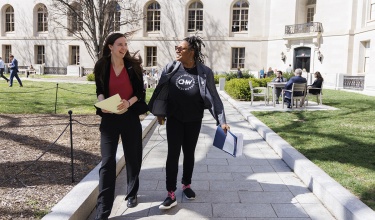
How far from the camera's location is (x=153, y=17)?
3956 centimetres

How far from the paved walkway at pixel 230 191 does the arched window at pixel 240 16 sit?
32.4m

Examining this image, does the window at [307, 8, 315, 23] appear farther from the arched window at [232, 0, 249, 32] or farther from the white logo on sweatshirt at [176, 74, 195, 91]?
the white logo on sweatshirt at [176, 74, 195, 91]

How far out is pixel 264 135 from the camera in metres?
8.58

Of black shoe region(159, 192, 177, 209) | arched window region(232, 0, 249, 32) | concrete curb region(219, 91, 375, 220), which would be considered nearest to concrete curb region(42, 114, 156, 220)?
black shoe region(159, 192, 177, 209)

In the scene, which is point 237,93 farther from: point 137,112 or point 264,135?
point 137,112

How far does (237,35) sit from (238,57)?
2.23 metres

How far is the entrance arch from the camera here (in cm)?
3347

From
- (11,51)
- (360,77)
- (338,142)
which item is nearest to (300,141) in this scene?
(338,142)

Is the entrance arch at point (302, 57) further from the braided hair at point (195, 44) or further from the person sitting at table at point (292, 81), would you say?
the braided hair at point (195, 44)

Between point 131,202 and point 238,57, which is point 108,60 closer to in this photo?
point 131,202

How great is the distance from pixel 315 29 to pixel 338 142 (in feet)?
87.8

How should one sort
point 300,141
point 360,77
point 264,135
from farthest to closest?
point 360,77 < point 264,135 < point 300,141

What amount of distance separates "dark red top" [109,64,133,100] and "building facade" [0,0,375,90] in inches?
948

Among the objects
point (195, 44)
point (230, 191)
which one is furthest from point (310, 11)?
point (195, 44)
